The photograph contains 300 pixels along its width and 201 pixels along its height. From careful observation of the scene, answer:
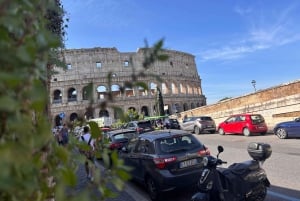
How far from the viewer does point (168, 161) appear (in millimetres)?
8031

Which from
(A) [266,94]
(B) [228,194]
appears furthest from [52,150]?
(A) [266,94]

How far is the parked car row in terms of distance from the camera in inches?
752

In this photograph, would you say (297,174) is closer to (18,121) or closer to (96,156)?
(96,156)

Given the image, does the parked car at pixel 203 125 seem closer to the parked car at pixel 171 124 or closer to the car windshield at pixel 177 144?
the parked car at pixel 171 124

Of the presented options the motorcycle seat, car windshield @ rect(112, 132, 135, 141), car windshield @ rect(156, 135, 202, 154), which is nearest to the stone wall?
car windshield @ rect(112, 132, 135, 141)

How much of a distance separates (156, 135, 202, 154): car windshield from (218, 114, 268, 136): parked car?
51.7ft

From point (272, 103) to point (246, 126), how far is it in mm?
6117

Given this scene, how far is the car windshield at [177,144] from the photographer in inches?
329

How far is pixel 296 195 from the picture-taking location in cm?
731

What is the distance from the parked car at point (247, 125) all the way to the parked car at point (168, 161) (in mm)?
15723

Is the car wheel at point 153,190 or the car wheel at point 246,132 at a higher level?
the car wheel at point 246,132

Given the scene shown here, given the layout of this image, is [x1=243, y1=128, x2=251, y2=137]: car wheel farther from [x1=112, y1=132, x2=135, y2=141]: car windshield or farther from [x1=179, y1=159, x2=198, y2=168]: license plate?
[x1=179, y1=159, x2=198, y2=168]: license plate

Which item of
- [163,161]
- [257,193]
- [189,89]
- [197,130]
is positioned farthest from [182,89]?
[257,193]

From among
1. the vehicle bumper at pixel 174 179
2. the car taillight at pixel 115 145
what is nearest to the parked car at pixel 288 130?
the car taillight at pixel 115 145
